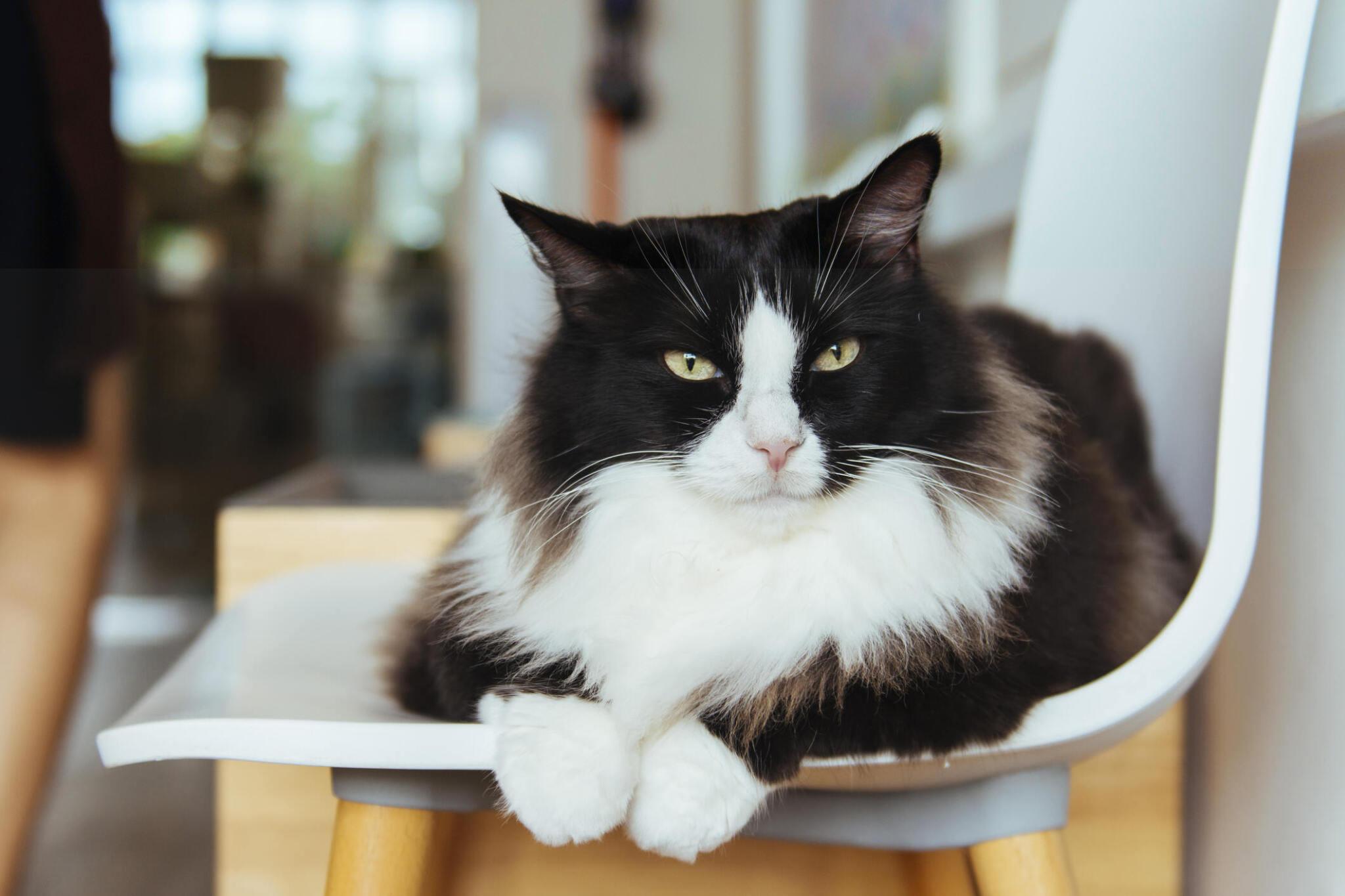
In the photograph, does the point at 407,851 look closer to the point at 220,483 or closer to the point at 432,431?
the point at 432,431

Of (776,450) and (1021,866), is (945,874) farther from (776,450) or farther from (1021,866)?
(776,450)

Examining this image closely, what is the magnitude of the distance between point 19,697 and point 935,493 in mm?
1164

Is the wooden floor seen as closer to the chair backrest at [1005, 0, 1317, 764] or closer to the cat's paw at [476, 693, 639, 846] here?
the chair backrest at [1005, 0, 1317, 764]

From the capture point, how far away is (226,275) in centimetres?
443

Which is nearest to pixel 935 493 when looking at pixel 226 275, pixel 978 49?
pixel 978 49

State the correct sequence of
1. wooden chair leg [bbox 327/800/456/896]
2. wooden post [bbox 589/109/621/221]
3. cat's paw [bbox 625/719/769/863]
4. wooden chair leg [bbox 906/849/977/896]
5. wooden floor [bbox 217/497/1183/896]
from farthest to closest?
wooden post [bbox 589/109/621/221]
wooden floor [bbox 217/497/1183/896]
wooden chair leg [bbox 906/849/977/896]
wooden chair leg [bbox 327/800/456/896]
cat's paw [bbox 625/719/769/863]

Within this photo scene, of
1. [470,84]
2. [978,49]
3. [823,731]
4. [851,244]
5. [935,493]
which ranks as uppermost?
[470,84]

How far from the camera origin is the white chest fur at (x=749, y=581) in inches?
28.3

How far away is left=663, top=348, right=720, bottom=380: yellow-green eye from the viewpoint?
0.72 meters

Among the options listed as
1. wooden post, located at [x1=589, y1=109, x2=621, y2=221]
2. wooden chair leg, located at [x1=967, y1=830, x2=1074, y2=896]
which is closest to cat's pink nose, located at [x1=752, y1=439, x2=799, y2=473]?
wooden chair leg, located at [x1=967, y1=830, x2=1074, y2=896]

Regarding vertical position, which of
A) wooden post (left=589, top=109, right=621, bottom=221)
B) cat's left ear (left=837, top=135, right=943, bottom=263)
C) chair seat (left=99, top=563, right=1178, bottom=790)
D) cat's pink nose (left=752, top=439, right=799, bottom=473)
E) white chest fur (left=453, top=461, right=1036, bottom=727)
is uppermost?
wooden post (left=589, top=109, right=621, bottom=221)

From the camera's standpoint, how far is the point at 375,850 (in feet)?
2.53

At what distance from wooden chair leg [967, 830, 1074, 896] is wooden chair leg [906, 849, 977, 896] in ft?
0.57

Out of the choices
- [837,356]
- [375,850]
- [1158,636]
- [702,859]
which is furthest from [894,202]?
[702,859]
